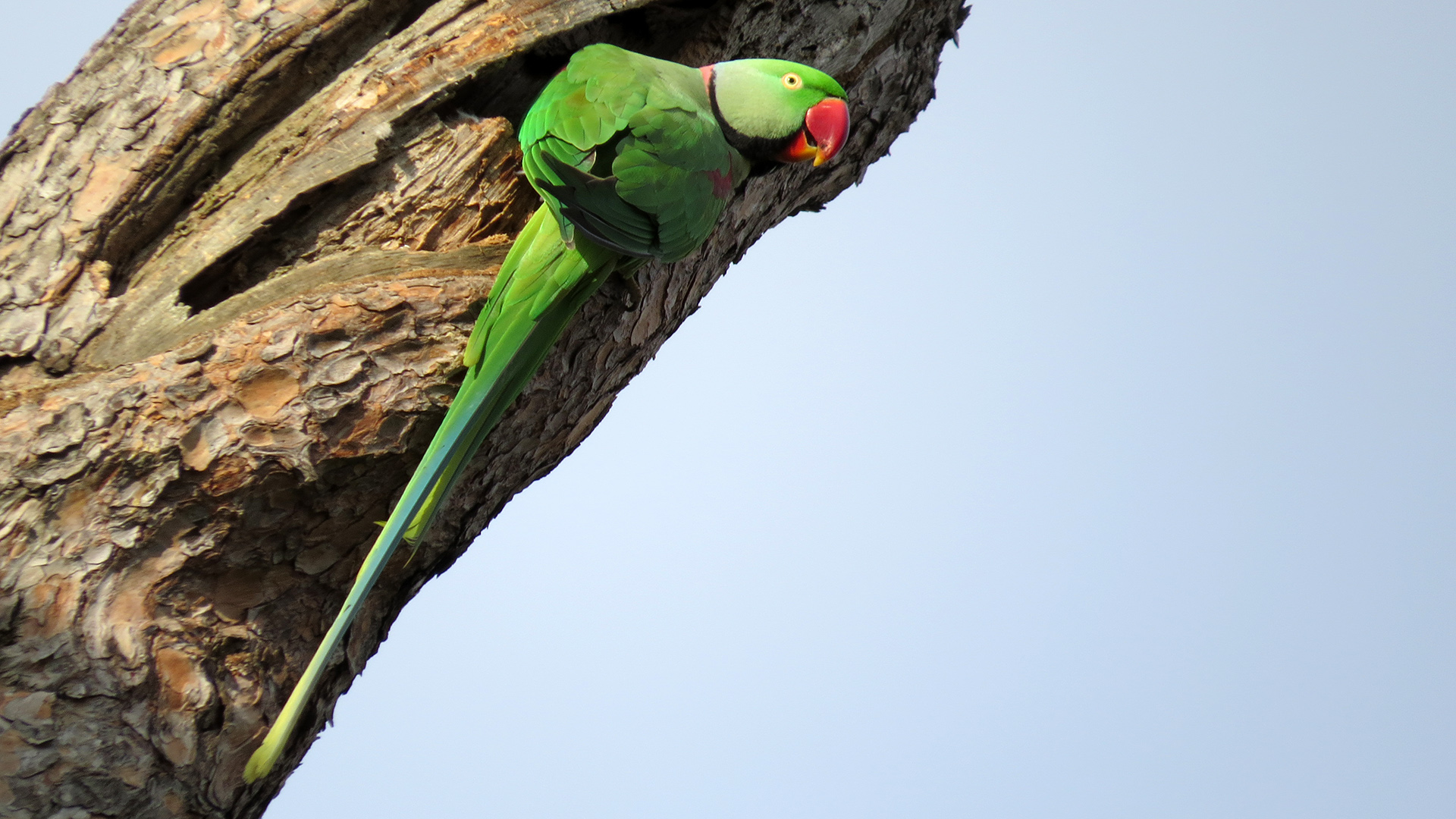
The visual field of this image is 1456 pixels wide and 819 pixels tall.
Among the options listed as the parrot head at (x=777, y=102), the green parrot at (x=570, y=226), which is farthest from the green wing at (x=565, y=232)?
the parrot head at (x=777, y=102)

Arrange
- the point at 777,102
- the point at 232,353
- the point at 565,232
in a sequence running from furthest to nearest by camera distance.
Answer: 1. the point at 777,102
2. the point at 565,232
3. the point at 232,353

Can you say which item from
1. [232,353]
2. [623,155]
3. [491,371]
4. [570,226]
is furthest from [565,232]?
[232,353]

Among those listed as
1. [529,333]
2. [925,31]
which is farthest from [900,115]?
[529,333]

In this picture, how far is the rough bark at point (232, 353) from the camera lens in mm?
1725

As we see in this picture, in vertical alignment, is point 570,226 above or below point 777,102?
below

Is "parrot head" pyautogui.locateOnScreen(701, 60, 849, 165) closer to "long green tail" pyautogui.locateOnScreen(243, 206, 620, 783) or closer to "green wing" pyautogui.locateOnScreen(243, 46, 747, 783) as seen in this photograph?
"green wing" pyautogui.locateOnScreen(243, 46, 747, 783)

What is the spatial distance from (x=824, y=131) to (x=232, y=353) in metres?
1.42

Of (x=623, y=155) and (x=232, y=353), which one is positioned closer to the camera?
(x=232, y=353)

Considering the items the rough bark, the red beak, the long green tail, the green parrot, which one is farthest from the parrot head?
the long green tail

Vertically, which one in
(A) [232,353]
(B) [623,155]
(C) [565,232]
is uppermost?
(B) [623,155]

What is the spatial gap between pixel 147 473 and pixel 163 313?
36cm

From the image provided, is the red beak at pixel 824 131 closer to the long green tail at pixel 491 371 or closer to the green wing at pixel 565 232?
the green wing at pixel 565 232

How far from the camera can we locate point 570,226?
196 cm

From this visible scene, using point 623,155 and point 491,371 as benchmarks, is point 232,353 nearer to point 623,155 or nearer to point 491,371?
point 491,371
